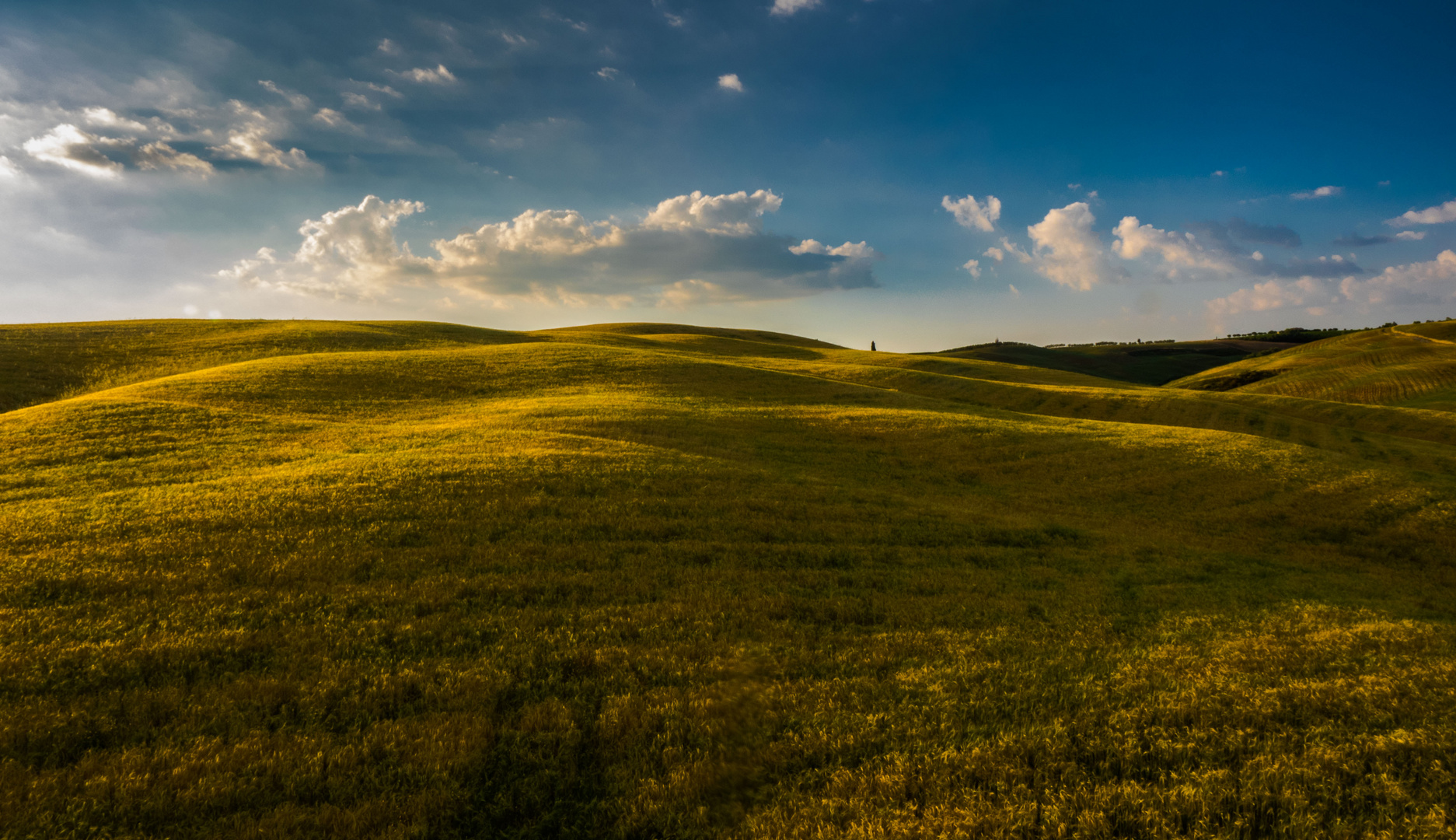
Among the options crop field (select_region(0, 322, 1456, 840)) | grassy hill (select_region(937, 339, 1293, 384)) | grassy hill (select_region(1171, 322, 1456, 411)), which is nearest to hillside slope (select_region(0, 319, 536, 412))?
crop field (select_region(0, 322, 1456, 840))

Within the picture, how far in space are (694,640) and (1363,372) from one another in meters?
94.9

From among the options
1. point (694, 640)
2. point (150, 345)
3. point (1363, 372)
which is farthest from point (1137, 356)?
point (150, 345)

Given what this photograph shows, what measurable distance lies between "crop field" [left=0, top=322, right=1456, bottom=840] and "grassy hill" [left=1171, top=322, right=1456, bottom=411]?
5378cm

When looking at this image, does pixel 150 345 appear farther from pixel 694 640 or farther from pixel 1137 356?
pixel 1137 356

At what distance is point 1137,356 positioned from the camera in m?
132

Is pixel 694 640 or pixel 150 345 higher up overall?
pixel 150 345

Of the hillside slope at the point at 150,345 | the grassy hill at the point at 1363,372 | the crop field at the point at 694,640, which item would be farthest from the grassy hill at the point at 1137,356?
the crop field at the point at 694,640

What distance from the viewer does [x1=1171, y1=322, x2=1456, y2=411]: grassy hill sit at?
60625mm

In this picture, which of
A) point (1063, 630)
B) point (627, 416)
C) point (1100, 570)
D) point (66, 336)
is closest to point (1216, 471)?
point (1100, 570)

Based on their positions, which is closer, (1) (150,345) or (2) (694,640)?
(2) (694,640)

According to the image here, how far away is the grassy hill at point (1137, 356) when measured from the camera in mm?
113188

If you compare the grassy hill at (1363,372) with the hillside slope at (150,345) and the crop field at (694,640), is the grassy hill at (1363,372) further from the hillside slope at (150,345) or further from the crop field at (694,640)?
the hillside slope at (150,345)

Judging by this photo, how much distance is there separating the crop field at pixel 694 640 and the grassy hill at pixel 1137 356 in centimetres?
8991

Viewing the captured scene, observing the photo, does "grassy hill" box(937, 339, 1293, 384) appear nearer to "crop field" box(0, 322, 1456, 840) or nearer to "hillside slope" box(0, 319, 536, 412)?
"hillside slope" box(0, 319, 536, 412)
